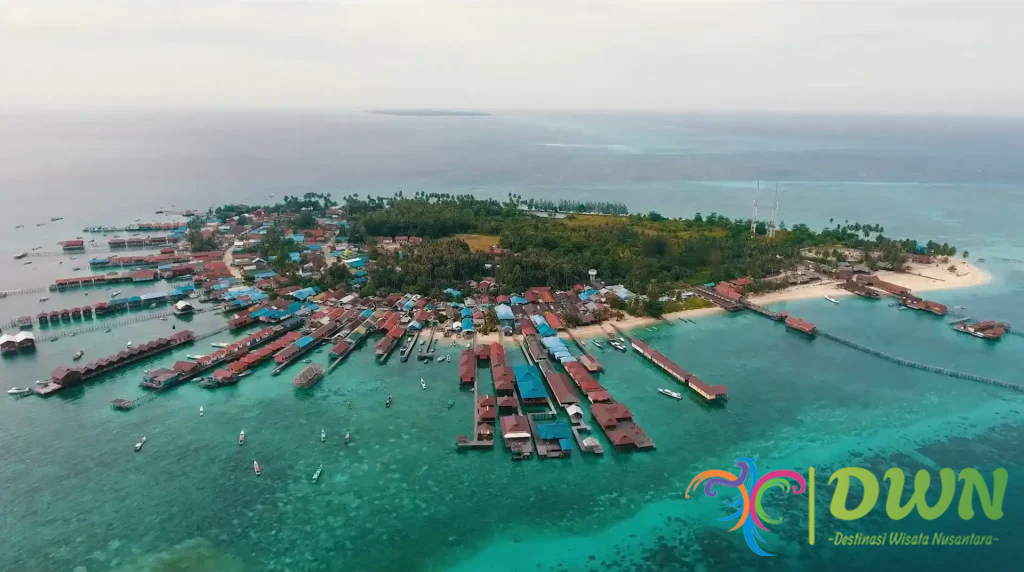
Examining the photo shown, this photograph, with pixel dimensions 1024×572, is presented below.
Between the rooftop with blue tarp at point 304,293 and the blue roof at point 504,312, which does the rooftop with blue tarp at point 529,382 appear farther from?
the rooftop with blue tarp at point 304,293

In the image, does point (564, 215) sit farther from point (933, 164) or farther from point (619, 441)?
point (933, 164)

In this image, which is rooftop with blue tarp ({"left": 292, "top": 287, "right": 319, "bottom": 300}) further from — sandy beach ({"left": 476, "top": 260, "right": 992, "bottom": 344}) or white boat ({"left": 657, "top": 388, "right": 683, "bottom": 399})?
white boat ({"left": 657, "top": 388, "right": 683, "bottom": 399})

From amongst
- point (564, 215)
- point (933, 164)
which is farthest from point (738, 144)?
point (564, 215)

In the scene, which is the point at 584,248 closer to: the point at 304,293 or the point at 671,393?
the point at 671,393

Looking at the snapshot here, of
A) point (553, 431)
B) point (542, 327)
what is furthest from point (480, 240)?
point (553, 431)

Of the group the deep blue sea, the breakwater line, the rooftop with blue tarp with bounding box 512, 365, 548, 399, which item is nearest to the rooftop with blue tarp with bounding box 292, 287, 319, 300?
the deep blue sea

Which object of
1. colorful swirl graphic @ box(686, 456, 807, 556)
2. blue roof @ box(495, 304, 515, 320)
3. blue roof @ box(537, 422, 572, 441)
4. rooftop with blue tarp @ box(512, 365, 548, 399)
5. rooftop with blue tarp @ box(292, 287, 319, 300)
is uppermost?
rooftop with blue tarp @ box(292, 287, 319, 300)
